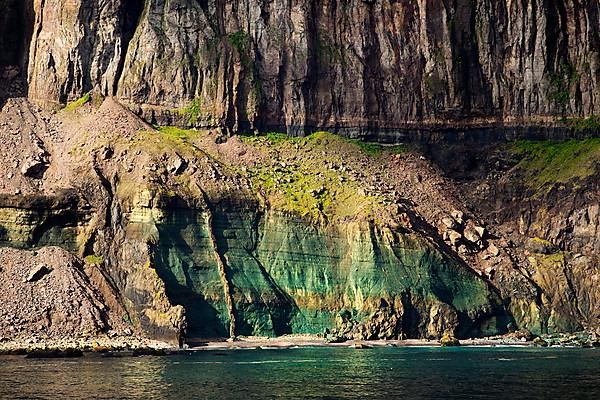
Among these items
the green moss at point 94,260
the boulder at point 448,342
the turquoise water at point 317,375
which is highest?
the green moss at point 94,260

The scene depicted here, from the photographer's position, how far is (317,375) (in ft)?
475

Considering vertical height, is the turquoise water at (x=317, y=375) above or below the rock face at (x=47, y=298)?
below

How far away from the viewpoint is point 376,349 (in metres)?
181

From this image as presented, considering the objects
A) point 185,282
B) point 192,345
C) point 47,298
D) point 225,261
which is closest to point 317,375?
point 192,345

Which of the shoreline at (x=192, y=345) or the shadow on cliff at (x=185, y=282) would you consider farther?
the shadow on cliff at (x=185, y=282)

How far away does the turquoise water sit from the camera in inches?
5007

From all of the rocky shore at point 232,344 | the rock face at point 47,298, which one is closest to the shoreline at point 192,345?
the rocky shore at point 232,344

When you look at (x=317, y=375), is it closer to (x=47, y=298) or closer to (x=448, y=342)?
(x=448, y=342)

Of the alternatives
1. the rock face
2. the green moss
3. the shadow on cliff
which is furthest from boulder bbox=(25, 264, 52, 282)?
the shadow on cliff

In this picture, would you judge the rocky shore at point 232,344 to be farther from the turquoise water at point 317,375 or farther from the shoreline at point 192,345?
the turquoise water at point 317,375

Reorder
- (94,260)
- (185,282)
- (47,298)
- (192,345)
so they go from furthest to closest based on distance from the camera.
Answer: (94,260) < (185,282) < (192,345) < (47,298)

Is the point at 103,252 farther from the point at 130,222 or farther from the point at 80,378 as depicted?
the point at 80,378

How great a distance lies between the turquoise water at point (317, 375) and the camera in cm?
12719

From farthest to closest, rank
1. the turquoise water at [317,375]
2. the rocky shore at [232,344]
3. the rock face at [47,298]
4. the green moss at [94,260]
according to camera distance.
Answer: the green moss at [94,260]
the rock face at [47,298]
the rocky shore at [232,344]
the turquoise water at [317,375]
